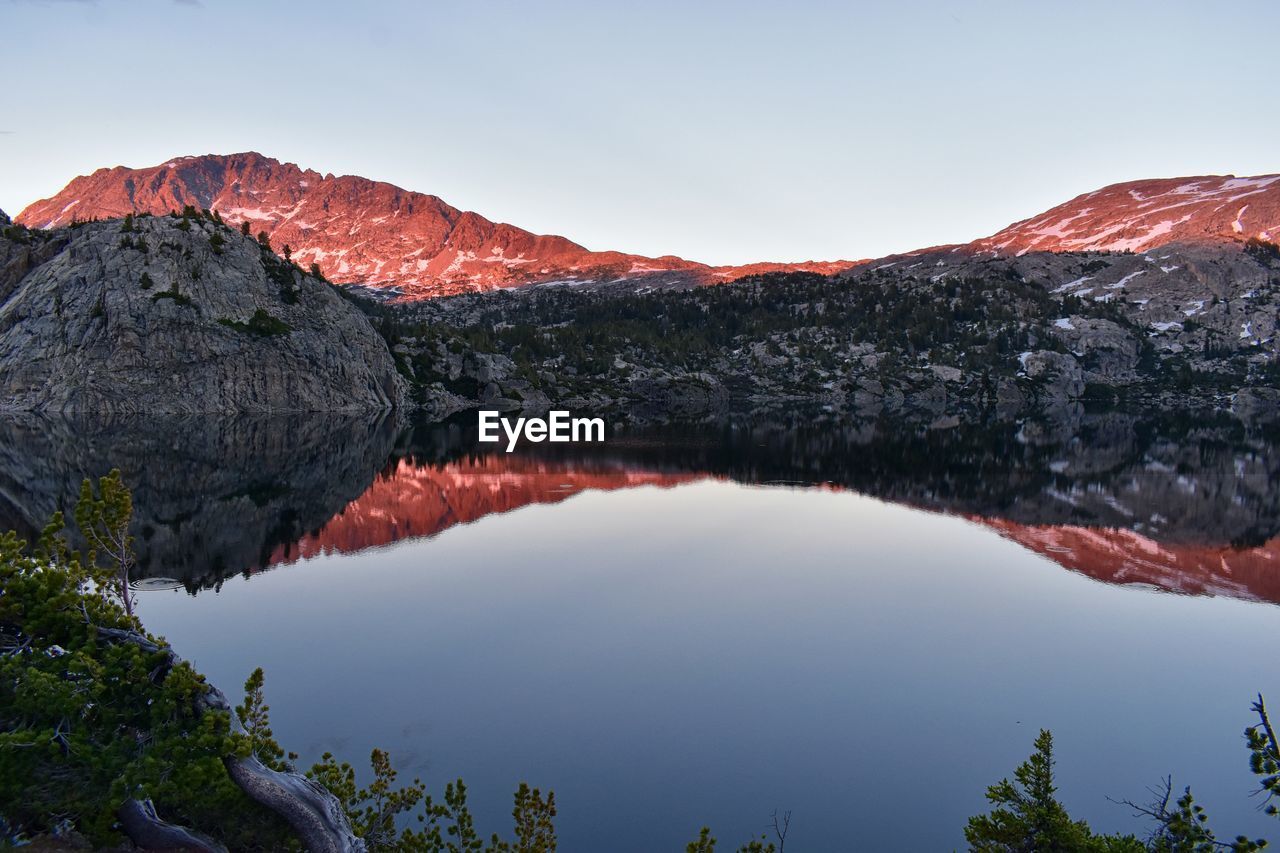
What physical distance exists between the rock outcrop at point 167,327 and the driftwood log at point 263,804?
119333 millimetres

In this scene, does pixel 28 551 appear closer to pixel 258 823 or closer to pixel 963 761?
pixel 258 823

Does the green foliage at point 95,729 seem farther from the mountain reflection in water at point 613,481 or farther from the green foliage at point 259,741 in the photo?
the mountain reflection in water at point 613,481

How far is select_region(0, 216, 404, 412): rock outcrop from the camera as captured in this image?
109m

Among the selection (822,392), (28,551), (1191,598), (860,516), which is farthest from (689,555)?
(822,392)

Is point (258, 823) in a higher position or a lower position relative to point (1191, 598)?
higher

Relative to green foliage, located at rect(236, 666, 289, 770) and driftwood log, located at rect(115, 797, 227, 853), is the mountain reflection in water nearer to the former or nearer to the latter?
green foliage, located at rect(236, 666, 289, 770)

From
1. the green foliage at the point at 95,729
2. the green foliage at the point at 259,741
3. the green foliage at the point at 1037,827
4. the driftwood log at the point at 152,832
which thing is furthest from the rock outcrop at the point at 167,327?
the green foliage at the point at 1037,827

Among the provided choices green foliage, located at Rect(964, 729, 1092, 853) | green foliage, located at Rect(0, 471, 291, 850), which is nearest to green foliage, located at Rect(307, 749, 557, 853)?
green foliage, located at Rect(0, 471, 291, 850)

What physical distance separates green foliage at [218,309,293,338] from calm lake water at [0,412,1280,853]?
209ft

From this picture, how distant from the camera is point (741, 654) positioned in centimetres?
2394

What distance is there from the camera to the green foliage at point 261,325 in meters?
122

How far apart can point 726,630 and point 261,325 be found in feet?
392

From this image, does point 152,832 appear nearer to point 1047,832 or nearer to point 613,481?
point 1047,832

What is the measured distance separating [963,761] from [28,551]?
35670 mm
